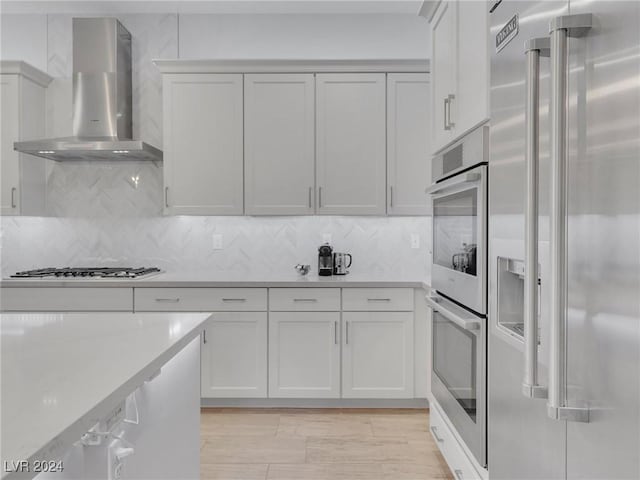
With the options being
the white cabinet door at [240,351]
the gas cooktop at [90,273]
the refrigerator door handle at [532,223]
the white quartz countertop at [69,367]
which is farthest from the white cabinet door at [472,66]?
the gas cooktop at [90,273]

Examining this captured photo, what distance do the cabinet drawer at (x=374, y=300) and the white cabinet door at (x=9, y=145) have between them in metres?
2.56

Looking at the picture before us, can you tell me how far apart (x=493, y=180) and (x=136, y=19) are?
11.5ft

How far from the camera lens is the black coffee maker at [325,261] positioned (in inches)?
138

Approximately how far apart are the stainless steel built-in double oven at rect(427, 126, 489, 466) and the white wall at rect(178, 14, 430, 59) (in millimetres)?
1798

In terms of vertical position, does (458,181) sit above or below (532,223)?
above

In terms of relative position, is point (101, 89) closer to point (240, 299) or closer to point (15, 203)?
point (15, 203)

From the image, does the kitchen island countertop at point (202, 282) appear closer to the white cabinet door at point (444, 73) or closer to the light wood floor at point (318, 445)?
the light wood floor at point (318, 445)

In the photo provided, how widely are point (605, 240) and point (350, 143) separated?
2750 millimetres

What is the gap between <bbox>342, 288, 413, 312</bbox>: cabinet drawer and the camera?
3189 mm

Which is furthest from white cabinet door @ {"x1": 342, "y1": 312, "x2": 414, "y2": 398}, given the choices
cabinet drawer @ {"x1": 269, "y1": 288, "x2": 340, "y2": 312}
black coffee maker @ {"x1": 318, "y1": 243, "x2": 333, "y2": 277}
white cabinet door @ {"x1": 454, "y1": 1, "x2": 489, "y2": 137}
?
white cabinet door @ {"x1": 454, "y1": 1, "x2": 489, "y2": 137}

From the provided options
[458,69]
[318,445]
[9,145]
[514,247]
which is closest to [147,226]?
[9,145]

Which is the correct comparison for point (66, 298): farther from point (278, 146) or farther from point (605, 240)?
point (605, 240)

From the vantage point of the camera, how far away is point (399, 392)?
321 centimetres

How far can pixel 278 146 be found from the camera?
3449mm
